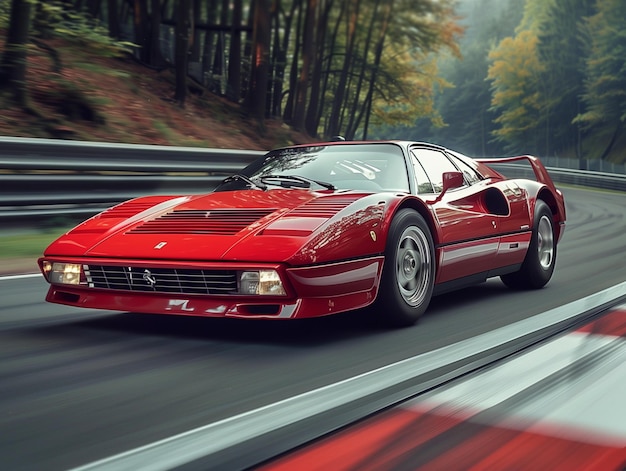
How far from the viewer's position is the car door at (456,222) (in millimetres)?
4930

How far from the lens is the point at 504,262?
5758 mm

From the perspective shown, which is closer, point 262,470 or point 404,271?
point 262,470

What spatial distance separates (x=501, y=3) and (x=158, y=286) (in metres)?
168

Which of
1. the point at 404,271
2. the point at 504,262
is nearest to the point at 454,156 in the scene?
the point at 504,262

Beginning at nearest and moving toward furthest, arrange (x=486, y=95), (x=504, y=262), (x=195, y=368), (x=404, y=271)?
(x=195, y=368) → (x=404, y=271) → (x=504, y=262) → (x=486, y=95)

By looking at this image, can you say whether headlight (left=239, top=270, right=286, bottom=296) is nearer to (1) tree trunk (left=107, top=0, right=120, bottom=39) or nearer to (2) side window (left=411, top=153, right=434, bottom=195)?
(2) side window (left=411, top=153, right=434, bottom=195)

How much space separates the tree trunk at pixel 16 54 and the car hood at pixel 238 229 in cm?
577

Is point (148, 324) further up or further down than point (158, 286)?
further down

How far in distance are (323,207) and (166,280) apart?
90cm

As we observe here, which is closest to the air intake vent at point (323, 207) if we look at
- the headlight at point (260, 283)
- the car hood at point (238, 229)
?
the car hood at point (238, 229)

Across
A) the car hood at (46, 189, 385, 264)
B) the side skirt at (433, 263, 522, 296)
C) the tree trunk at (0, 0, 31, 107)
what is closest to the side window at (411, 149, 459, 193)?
the side skirt at (433, 263, 522, 296)

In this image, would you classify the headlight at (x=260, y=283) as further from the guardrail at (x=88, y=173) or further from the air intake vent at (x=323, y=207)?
the guardrail at (x=88, y=173)

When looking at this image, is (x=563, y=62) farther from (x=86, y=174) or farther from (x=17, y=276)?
(x=17, y=276)

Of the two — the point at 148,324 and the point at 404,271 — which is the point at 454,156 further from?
the point at 148,324
